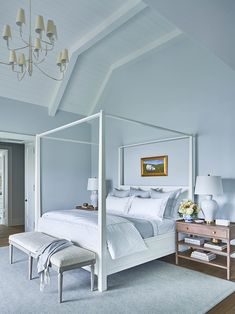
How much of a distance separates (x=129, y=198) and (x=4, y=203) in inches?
185

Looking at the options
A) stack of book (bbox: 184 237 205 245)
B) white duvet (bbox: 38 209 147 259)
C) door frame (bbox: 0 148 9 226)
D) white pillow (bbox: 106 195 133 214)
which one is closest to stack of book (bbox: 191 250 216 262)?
stack of book (bbox: 184 237 205 245)

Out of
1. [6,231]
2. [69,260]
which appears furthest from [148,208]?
[6,231]

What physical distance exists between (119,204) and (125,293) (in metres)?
1.91

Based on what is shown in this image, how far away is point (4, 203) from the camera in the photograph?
762 cm

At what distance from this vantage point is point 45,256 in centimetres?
296

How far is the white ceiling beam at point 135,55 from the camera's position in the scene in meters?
4.82

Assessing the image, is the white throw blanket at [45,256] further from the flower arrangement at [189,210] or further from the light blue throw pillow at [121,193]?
the light blue throw pillow at [121,193]

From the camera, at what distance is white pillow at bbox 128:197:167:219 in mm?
4090

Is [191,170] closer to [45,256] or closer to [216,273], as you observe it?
[216,273]

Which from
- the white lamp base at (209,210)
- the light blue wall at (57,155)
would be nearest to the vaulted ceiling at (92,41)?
the light blue wall at (57,155)

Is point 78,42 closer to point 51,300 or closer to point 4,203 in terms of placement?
point 51,300

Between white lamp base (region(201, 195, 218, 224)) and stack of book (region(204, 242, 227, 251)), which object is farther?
white lamp base (region(201, 195, 218, 224))

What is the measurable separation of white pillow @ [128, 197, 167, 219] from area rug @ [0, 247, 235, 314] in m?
0.81

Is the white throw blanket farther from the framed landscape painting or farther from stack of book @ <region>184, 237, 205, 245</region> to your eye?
the framed landscape painting
